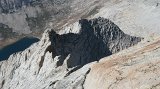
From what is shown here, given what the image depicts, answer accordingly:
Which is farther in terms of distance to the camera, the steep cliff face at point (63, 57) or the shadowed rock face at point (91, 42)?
the shadowed rock face at point (91, 42)

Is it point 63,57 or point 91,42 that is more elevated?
point 91,42

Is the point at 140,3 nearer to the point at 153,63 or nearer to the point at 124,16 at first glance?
the point at 124,16

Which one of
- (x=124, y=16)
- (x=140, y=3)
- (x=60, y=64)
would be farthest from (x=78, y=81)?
(x=140, y=3)

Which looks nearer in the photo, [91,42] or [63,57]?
[63,57]

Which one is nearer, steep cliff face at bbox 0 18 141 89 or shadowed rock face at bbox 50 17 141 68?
steep cliff face at bbox 0 18 141 89
